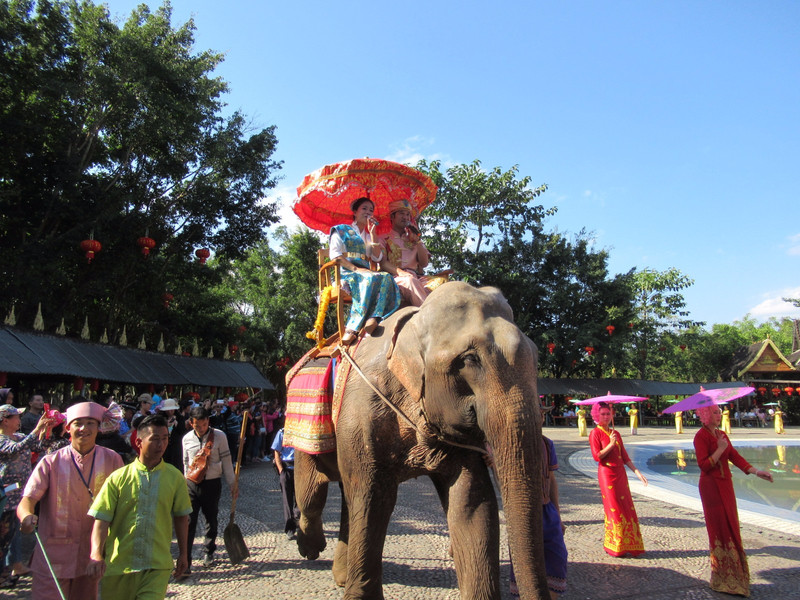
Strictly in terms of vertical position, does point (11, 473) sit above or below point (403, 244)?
below

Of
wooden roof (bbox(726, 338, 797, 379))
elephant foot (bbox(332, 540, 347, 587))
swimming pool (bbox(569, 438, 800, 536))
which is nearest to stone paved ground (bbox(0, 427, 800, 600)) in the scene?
elephant foot (bbox(332, 540, 347, 587))

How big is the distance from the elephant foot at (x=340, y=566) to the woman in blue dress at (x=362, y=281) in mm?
1979

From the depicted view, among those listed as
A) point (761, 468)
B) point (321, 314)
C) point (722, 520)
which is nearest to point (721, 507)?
point (722, 520)

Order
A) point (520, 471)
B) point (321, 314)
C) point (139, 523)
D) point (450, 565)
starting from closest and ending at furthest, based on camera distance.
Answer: point (520, 471) → point (139, 523) → point (321, 314) → point (450, 565)

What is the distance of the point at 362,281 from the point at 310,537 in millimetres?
2366

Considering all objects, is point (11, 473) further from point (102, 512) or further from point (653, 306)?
point (653, 306)

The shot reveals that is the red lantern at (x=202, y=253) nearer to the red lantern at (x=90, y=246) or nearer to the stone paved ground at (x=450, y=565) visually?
the red lantern at (x=90, y=246)

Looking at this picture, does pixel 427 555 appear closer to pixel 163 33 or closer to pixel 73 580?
pixel 73 580

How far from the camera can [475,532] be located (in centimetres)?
311

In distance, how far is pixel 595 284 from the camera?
95.8 feet

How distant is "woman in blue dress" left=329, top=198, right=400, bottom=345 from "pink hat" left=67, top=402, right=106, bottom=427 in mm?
1701

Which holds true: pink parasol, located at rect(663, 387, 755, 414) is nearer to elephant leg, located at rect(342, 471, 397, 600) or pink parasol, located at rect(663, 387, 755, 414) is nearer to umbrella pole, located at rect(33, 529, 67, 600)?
elephant leg, located at rect(342, 471, 397, 600)

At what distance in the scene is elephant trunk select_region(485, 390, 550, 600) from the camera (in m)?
2.61

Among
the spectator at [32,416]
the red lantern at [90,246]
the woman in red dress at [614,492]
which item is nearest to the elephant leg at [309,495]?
the woman in red dress at [614,492]
